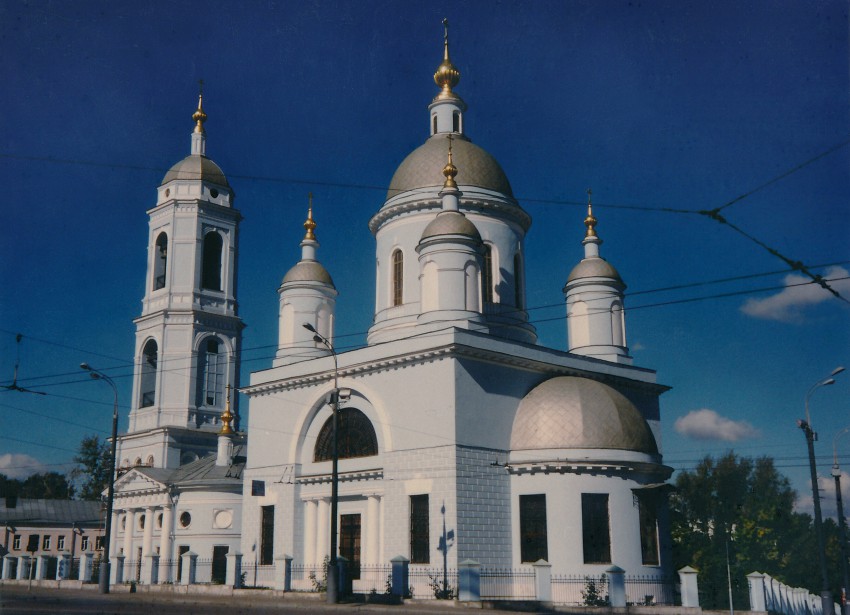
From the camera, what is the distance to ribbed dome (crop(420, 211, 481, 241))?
93.7 feet

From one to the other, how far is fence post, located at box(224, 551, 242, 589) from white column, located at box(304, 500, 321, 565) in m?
2.29

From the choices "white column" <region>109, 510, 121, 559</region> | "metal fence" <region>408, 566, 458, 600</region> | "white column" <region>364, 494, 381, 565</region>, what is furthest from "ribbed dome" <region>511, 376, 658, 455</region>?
"white column" <region>109, 510, 121, 559</region>

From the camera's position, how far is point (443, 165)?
109ft

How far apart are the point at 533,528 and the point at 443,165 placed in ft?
44.9

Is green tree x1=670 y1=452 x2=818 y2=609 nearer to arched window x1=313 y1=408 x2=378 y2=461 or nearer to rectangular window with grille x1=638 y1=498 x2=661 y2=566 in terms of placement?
rectangular window with grille x1=638 y1=498 x2=661 y2=566

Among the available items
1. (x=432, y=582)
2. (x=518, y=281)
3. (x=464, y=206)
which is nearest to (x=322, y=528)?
(x=432, y=582)

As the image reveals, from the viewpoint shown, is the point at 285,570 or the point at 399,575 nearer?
the point at 399,575

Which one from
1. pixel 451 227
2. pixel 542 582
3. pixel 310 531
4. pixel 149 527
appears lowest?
pixel 542 582

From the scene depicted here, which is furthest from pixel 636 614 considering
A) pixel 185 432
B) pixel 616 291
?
pixel 185 432

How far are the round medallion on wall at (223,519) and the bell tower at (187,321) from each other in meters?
7.55

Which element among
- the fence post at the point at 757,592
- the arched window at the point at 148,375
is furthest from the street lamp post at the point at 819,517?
the arched window at the point at 148,375

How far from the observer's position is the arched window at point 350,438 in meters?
28.7

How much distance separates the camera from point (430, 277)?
28578 millimetres

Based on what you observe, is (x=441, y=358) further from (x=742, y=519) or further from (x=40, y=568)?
(x=742, y=519)
